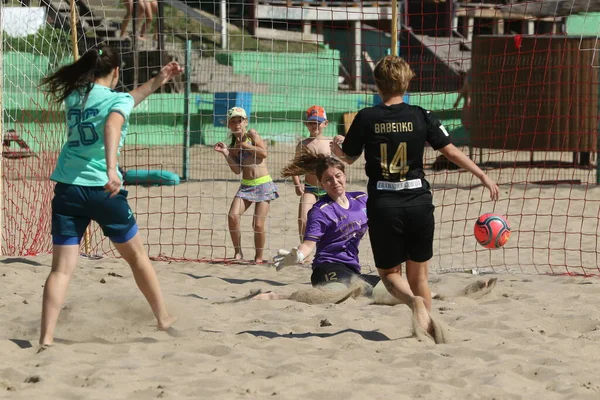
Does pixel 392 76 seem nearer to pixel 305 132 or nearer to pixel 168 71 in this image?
pixel 168 71

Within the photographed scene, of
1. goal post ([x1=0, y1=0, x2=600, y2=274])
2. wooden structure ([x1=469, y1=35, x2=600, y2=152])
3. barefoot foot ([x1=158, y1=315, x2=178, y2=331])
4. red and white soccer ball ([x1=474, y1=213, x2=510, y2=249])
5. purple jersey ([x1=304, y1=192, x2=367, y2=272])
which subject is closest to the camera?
barefoot foot ([x1=158, y1=315, x2=178, y2=331])

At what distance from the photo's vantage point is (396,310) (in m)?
5.59

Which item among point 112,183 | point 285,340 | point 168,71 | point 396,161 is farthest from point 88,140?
point 396,161

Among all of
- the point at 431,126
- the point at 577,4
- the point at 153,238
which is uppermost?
the point at 577,4

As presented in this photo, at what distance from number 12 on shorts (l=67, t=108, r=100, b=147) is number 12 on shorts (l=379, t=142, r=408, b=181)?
1.48 meters

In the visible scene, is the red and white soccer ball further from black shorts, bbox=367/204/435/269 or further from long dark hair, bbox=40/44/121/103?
long dark hair, bbox=40/44/121/103

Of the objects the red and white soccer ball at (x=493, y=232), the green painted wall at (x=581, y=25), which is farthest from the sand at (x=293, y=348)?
the green painted wall at (x=581, y=25)

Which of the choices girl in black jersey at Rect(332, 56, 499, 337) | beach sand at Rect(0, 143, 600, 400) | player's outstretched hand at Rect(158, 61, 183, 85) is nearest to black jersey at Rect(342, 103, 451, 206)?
girl in black jersey at Rect(332, 56, 499, 337)

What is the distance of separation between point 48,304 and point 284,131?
46.0 feet

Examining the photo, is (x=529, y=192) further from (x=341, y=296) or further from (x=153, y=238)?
(x=341, y=296)

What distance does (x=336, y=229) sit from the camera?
6.14 metres

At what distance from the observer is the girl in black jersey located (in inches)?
182

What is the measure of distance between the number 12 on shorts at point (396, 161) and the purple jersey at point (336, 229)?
1460 mm

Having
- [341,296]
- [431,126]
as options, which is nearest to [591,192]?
[341,296]
